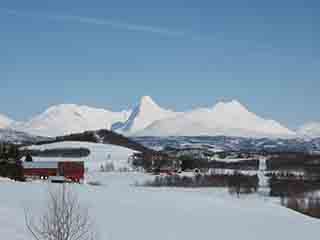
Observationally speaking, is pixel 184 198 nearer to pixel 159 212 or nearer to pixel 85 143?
pixel 159 212

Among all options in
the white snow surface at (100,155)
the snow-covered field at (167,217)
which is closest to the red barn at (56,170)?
the white snow surface at (100,155)

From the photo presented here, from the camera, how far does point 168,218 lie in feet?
95.4

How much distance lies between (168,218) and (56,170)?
5952 centimetres

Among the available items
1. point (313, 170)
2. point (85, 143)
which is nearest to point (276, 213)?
point (313, 170)

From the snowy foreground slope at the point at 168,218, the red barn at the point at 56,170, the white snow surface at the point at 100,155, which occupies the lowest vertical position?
the snowy foreground slope at the point at 168,218

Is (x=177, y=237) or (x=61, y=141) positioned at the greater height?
(x=61, y=141)

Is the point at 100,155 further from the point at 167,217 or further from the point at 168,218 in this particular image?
the point at 168,218

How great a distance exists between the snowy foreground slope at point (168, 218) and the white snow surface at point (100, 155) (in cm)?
8713

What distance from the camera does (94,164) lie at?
5217 inches

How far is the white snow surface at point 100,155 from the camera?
130 meters

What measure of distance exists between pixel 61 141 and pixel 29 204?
156 meters

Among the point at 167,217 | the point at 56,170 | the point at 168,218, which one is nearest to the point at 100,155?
the point at 56,170

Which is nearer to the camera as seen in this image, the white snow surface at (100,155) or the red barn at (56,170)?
the red barn at (56,170)

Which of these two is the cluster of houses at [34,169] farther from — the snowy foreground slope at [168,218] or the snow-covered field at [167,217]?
the snow-covered field at [167,217]
